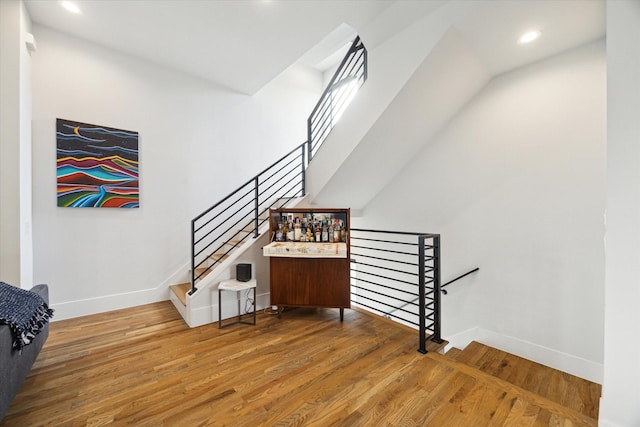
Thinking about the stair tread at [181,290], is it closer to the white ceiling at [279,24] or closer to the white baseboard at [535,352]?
the white ceiling at [279,24]

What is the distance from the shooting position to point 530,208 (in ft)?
9.51

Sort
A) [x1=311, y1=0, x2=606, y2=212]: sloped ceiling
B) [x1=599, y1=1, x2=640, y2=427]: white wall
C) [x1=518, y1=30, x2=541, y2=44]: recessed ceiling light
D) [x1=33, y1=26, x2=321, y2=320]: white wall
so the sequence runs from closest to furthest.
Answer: [x1=599, y1=1, x2=640, y2=427]: white wall < [x1=311, y1=0, x2=606, y2=212]: sloped ceiling < [x1=518, y1=30, x2=541, y2=44]: recessed ceiling light < [x1=33, y1=26, x2=321, y2=320]: white wall

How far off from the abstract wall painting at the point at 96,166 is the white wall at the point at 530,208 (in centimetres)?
394

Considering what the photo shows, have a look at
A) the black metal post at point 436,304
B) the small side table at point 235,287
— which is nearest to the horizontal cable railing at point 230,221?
the small side table at point 235,287

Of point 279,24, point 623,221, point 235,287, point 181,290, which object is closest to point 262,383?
point 235,287

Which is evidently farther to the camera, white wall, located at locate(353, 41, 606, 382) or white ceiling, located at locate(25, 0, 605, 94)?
white wall, located at locate(353, 41, 606, 382)

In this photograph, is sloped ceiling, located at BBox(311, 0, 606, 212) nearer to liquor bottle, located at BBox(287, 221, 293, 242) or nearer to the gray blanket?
liquor bottle, located at BBox(287, 221, 293, 242)

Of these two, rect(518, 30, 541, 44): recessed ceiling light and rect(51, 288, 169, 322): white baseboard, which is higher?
rect(518, 30, 541, 44): recessed ceiling light

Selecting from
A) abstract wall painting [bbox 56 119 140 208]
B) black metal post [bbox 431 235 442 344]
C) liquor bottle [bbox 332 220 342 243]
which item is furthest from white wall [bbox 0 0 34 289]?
black metal post [bbox 431 235 442 344]

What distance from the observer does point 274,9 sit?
100 inches

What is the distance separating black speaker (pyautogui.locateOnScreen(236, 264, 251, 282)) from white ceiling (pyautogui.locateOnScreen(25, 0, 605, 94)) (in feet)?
8.46

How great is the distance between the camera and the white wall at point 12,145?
2.24 metres

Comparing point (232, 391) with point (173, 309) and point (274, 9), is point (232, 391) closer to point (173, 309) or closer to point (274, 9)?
point (173, 309)

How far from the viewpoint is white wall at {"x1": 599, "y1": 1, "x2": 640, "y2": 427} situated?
138 centimetres
